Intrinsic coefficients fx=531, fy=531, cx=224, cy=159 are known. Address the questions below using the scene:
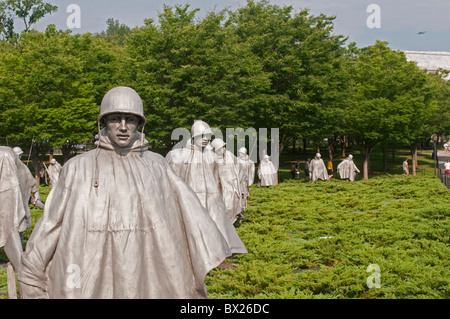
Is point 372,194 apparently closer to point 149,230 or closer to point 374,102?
point 374,102

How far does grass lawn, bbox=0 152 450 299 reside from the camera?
9023 mm

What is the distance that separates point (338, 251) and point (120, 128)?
8.41 m

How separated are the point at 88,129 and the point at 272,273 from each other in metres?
28.2

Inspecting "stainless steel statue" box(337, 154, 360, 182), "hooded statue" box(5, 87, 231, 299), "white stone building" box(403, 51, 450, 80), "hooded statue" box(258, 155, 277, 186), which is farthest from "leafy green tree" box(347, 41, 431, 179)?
"white stone building" box(403, 51, 450, 80)

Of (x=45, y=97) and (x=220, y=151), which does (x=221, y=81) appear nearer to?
(x=45, y=97)

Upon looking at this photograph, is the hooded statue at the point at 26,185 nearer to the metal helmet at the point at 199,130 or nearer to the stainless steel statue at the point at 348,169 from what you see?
the metal helmet at the point at 199,130

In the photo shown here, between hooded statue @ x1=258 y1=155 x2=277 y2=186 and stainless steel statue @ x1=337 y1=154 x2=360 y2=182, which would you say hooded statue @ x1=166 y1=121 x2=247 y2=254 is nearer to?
hooded statue @ x1=258 y1=155 x2=277 y2=186

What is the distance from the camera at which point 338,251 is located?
11.7m

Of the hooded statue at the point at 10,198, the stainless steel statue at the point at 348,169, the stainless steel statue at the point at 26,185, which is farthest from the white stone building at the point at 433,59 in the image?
the hooded statue at the point at 10,198

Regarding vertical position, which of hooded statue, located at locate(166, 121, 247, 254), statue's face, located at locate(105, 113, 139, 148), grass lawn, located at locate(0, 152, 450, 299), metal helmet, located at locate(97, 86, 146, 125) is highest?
metal helmet, located at locate(97, 86, 146, 125)

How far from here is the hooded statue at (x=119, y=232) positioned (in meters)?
3.98
